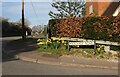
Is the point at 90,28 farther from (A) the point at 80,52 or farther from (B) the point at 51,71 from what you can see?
(B) the point at 51,71

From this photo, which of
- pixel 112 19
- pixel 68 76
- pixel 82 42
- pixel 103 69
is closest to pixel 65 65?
pixel 103 69

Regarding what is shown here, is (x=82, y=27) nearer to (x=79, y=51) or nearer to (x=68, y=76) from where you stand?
(x=79, y=51)

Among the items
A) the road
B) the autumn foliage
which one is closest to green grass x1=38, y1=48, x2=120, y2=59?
the autumn foliage

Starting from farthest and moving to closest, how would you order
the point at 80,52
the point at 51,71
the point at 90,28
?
1. the point at 90,28
2. the point at 80,52
3. the point at 51,71

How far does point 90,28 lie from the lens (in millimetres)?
16906

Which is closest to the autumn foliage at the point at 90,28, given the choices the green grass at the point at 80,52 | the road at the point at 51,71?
the green grass at the point at 80,52

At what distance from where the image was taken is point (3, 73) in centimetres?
962

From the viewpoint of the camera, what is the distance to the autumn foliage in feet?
52.5

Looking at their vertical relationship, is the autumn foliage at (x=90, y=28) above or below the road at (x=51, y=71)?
above

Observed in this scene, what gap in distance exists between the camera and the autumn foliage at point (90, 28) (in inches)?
630

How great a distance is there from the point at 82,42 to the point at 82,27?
4.77ft

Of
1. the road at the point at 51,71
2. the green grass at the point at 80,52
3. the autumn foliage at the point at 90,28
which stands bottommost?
the road at the point at 51,71

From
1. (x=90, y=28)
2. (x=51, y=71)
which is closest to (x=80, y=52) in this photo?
(x=90, y=28)

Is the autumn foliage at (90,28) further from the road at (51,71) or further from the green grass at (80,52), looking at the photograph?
the road at (51,71)
